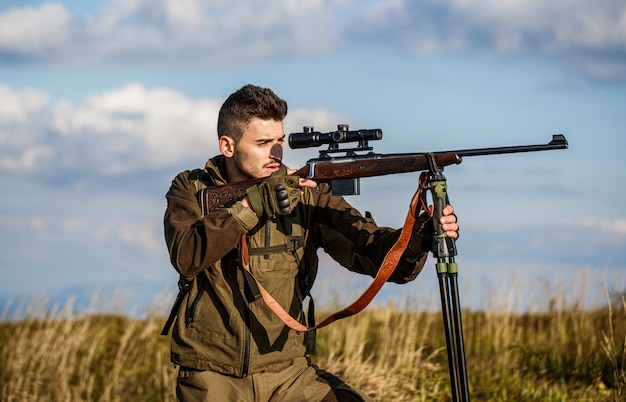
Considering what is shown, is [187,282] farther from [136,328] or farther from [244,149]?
[136,328]

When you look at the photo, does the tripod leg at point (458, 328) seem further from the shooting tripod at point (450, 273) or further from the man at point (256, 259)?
the man at point (256, 259)

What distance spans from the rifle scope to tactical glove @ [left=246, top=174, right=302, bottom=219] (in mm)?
343

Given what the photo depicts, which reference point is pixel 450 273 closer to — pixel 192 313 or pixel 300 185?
pixel 300 185

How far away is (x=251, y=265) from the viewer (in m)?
4.73

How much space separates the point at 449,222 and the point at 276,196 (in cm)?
103

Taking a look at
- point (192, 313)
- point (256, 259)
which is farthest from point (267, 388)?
point (256, 259)

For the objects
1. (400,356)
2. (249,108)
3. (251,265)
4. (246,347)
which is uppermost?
(249,108)

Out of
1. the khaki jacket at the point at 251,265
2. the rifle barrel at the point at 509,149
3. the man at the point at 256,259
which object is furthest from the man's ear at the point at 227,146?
the rifle barrel at the point at 509,149

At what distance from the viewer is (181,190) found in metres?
5.08

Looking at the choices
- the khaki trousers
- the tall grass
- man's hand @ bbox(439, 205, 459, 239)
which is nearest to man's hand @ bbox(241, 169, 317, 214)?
man's hand @ bbox(439, 205, 459, 239)

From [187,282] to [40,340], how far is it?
654cm

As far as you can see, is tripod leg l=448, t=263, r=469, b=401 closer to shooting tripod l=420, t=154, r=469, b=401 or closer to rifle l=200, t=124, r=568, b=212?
shooting tripod l=420, t=154, r=469, b=401

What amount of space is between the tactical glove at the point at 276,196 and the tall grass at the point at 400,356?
328 centimetres

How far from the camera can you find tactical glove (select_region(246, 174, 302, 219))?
4.59m
